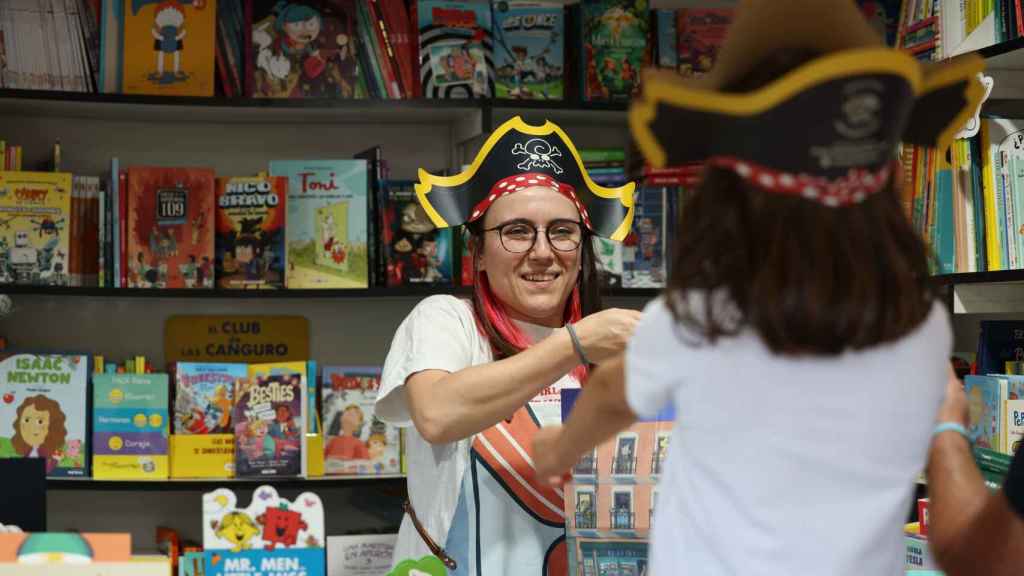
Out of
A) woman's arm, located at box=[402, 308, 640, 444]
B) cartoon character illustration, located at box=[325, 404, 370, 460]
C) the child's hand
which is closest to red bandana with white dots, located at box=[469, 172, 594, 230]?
woman's arm, located at box=[402, 308, 640, 444]

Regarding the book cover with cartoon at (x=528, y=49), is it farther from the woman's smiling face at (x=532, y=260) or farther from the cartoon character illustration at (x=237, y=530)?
the cartoon character illustration at (x=237, y=530)

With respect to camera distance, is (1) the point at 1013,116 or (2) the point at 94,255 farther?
(2) the point at 94,255

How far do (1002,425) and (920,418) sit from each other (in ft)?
5.13

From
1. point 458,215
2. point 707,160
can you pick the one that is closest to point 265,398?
point 458,215

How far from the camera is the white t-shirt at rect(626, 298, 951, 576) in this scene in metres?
0.95

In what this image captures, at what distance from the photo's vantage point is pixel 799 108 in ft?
3.05

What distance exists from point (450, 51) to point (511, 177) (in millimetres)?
1326

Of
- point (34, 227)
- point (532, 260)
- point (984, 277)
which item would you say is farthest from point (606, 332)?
point (34, 227)

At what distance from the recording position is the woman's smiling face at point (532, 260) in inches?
79.4

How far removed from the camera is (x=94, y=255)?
10.6 feet

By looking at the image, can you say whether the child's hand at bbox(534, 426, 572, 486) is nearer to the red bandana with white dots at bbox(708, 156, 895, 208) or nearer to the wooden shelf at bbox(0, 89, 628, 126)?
the red bandana with white dots at bbox(708, 156, 895, 208)

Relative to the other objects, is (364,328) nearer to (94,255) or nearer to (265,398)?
(265,398)

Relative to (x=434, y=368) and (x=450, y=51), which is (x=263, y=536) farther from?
(x=450, y=51)

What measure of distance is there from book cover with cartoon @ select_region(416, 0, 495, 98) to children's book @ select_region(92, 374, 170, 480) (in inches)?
43.3
